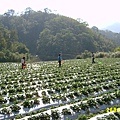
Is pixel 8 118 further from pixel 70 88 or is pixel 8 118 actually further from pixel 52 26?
pixel 52 26

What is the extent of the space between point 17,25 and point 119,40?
68.6 metres

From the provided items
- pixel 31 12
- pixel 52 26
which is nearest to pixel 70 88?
pixel 52 26

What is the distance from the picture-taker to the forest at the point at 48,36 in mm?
82375

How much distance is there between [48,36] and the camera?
3666 inches

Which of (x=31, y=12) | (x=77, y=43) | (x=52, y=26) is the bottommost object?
(x=77, y=43)

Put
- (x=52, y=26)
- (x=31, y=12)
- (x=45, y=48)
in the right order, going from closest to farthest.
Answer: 1. (x=45, y=48)
2. (x=52, y=26)
3. (x=31, y=12)

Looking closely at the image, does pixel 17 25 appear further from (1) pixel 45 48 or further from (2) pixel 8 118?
(2) pixel 8 118

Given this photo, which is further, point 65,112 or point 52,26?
point 52,26

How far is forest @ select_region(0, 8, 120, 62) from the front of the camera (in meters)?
82.4

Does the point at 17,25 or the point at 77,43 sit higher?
the point at 17,25

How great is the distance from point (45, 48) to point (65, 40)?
26.0ft

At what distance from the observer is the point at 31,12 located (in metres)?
127

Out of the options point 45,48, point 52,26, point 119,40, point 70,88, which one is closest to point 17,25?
point 52,26

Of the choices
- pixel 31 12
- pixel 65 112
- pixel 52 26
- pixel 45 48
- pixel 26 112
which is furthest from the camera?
pixel 31 12
